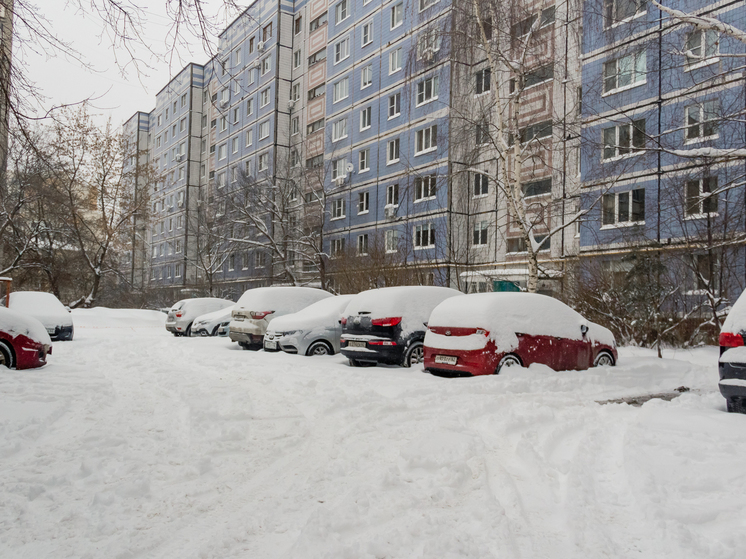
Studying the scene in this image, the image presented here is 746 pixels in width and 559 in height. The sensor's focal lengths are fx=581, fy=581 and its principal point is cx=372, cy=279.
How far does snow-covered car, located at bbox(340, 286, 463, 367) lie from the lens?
11188 millimetres

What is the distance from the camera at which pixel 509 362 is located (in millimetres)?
9391

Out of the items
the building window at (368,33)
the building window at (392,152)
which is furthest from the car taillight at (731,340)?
the building window at (368,33)

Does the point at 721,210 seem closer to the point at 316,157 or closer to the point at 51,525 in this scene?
the point at 51,525

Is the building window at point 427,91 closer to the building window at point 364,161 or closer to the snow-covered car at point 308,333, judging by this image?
the building window at point 364,161

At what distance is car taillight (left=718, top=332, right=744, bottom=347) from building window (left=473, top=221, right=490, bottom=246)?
893 inches

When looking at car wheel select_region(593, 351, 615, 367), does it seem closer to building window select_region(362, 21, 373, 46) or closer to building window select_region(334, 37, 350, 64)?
building window select_region(362, 21, 373, 46)

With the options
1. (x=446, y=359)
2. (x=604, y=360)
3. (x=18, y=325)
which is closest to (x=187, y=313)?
(x=18, y=325)

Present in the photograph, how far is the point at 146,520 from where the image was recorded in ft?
11.6

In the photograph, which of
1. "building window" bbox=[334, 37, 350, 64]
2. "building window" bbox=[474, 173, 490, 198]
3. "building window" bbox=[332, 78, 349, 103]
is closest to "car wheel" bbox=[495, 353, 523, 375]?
"building window" bbox=[474, 173, 490, 198]

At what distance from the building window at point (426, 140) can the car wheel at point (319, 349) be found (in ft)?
64.1

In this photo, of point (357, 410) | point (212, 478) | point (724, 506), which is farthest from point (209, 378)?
point (724, 506)

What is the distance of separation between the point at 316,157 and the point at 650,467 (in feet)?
132

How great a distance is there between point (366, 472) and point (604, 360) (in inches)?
311

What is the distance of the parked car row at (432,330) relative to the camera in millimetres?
9383
